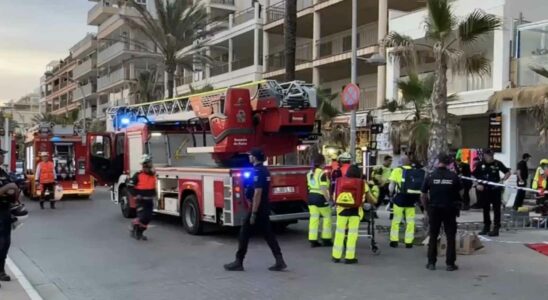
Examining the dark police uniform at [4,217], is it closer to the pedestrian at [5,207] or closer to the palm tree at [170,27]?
the pedestrian at [5,207]

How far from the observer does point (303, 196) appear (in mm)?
12492

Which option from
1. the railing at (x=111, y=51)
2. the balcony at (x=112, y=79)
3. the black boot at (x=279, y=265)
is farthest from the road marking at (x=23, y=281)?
the balcony at (x=112, y=79)

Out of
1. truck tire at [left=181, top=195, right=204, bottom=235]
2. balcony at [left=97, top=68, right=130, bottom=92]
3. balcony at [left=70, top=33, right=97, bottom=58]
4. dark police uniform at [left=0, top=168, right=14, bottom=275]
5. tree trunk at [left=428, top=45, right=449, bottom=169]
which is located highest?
balcony at [left=70, top=33, right=97, bottom=58]

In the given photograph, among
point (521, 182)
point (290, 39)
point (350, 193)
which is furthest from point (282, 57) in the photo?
point (350, 193)

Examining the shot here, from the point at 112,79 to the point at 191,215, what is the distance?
53.5 m

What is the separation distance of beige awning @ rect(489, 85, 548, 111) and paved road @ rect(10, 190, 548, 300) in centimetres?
566

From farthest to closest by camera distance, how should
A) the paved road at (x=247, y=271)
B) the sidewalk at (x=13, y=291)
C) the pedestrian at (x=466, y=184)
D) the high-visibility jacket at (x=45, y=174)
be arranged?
the high-visibility jacket at (x=45, y=174) → the pedestrian at (x=466, y=184) → the paved road at (x=247, y=271) → the sidewalk at (x=13, y=291)

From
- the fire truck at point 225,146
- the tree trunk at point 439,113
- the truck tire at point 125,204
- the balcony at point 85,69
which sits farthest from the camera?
the balcony at point 85,69

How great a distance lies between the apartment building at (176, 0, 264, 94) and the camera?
38.5 metres

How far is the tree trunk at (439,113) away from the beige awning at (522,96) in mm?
5017

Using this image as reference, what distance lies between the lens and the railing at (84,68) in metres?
72.2

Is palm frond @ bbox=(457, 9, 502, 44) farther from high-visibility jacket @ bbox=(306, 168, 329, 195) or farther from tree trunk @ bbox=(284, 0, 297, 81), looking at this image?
tree trunk @ bbox=(284, 0, 297, 81)

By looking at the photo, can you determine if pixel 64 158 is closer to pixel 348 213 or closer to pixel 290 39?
pixel 290 39

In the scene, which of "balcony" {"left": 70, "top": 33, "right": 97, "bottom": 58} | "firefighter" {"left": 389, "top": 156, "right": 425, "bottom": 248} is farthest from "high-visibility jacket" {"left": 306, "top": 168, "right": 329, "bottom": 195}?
"balcony" {"left": 70, "top": 33, "right": 97, "bottom": 58}
